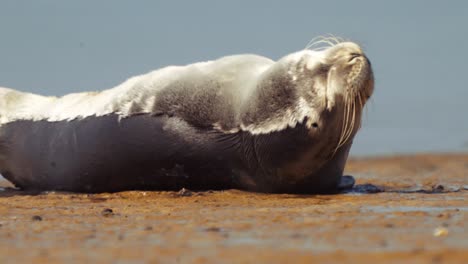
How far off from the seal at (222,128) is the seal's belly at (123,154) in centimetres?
1

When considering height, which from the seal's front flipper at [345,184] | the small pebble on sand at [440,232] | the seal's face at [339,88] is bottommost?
the small pebble on sand at [440,232]


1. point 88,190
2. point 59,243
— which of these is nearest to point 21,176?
point 88,190

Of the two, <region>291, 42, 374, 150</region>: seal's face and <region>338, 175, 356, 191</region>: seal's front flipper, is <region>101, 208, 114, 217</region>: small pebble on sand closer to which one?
<region>291, 42, 374, 150</region>: seal's face

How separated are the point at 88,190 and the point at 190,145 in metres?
1.47

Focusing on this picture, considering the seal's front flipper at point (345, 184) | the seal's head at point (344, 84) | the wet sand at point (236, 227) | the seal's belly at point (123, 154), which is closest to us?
the wet sand at point (236, 227)

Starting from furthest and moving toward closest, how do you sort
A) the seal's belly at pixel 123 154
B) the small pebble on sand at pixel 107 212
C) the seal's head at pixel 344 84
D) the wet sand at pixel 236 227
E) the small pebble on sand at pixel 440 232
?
1. the seal's belly at pixel 123 154
2. the seal's head at pixel 344 84
3. the small pebble on sand at pixel 107 212
4. the small pebble on sand at pixel 440 232
5. the wet sand at pixel 236 227

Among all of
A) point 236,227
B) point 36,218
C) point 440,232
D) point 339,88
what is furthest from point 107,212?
point 440,232

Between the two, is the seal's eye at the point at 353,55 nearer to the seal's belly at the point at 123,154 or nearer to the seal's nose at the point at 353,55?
the seal's nose at the point at 353,55

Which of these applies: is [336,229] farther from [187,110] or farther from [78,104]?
[78,104]

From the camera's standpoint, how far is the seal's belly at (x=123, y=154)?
320 inches

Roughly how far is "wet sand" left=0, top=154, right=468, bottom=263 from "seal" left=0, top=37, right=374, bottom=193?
0.73ft

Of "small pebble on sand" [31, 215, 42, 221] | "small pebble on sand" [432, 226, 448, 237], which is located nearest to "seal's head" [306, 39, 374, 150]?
"small pebble on sand" [31, 215, 42, 221]

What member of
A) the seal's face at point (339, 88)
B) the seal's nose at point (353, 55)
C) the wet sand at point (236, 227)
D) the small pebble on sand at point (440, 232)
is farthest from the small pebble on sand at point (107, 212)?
the small pebble on sand at point (440, 232)

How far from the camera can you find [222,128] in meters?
8.05
